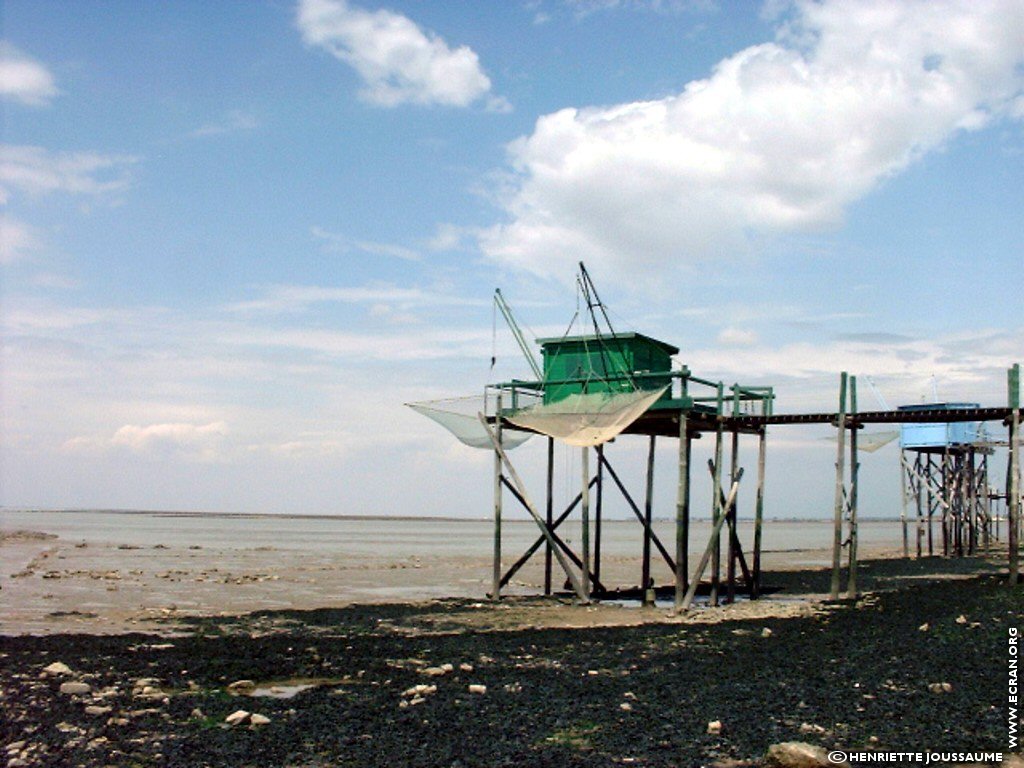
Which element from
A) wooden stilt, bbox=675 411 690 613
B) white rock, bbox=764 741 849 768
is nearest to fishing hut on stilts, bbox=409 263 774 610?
wooden stilt, bbox=675 411 690 613

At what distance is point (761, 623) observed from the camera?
19.1 metres

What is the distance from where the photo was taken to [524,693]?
12.1 metres

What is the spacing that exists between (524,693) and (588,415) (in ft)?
34.1

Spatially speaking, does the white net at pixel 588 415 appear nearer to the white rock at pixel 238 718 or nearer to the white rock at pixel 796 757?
the white rock at pixel 796 757

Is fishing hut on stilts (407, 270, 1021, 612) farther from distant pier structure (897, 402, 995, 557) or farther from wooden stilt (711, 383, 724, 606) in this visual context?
distant pier structure (897, 402, 995, 557)

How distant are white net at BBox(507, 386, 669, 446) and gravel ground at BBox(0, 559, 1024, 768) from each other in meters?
4.80

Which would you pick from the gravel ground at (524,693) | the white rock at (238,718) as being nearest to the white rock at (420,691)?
the gravel ground at (524,693)

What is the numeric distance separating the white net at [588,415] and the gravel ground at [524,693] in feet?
15.8

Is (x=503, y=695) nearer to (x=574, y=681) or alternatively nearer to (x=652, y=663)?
(x=574, y=681)

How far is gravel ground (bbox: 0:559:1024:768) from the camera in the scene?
9.53 metres

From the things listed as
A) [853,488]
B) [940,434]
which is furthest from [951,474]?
[853,488]

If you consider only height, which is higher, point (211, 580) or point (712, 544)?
point (712, 544)

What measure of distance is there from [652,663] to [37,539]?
60968mm

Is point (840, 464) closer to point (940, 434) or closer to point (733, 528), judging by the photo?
point (733, 528)
